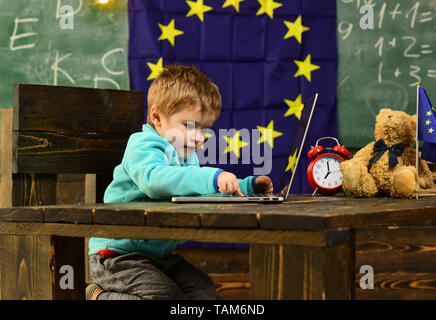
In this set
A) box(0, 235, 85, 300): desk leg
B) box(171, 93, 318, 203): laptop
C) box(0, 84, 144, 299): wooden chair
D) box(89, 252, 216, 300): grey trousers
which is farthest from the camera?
box(0, 84, 144, 299): wooden chair

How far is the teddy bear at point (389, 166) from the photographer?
141 cm

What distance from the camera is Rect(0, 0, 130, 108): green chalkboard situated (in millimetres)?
2475

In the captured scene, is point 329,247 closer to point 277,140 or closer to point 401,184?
point 401,184

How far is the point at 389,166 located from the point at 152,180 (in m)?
0.64

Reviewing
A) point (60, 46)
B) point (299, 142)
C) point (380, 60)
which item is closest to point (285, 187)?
point (299, 142)

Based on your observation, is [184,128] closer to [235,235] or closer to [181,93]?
[181,93]

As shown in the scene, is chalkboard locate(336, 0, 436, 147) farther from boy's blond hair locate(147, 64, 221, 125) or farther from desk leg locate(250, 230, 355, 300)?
desk leg locate(250, 230, 355, 300)

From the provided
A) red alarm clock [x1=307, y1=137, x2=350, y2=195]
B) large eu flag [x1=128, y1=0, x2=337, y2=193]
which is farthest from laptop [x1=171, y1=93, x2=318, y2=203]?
large eu flag [x1=128, y1=0, x2=337, y2=193]

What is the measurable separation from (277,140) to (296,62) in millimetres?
356

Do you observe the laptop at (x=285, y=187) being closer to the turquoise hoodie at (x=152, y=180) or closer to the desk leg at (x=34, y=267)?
the turquoise hoodie at (x=152, y=180)

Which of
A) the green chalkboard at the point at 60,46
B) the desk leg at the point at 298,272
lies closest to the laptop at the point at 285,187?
the desk leg at the point at 298,272

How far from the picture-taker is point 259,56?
8.13 ft

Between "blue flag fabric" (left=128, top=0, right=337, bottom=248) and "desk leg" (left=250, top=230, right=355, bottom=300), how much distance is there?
1.67 metres

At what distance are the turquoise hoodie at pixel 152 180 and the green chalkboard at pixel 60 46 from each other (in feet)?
3.62
